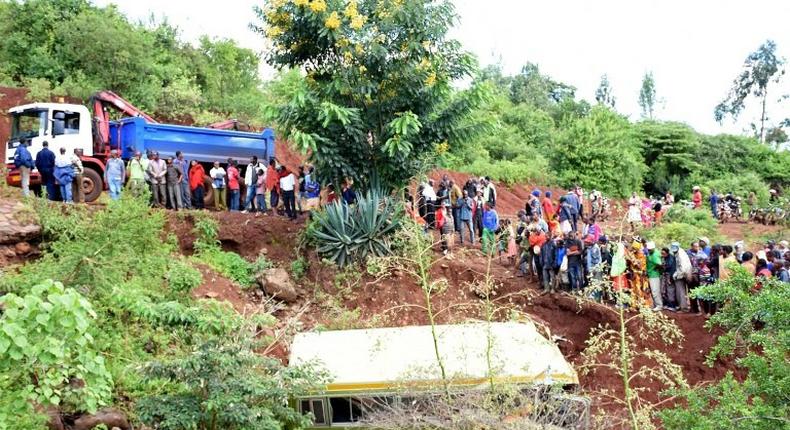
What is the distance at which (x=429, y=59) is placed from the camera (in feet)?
51.7

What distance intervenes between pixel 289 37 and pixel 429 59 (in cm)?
290

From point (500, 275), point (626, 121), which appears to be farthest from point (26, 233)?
point (626, 121)

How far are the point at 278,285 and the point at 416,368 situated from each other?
23.4ft

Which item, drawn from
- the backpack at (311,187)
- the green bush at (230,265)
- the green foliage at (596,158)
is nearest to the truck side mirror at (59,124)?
the green bush at (230,265)

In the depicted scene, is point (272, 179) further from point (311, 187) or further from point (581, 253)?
point (581, 253)

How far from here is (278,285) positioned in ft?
49.1

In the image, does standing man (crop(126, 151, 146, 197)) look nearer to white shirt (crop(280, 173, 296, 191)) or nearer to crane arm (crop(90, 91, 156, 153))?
crane arm (crop(90, 91, 156, 153))

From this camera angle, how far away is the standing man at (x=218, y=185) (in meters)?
17.6

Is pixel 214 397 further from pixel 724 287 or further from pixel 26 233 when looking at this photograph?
pixel 26 233

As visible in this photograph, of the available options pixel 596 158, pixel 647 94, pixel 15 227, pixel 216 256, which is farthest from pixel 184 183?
pixel 647 94

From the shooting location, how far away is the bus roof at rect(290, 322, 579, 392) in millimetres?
9094

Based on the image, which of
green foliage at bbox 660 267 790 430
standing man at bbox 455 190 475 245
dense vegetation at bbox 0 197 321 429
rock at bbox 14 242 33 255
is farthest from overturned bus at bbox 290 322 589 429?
standing man at bbox 455 190 475 245

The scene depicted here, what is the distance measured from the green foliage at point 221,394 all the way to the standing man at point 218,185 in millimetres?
9359

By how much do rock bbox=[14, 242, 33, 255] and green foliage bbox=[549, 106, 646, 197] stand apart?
24256 millimetres
